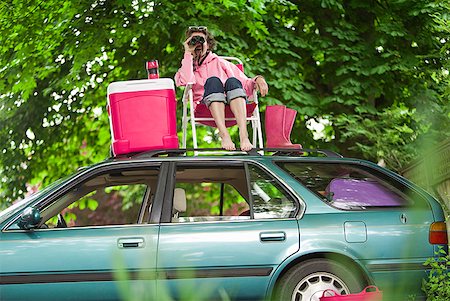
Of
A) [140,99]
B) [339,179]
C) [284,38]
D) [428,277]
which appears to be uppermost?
[284,38]

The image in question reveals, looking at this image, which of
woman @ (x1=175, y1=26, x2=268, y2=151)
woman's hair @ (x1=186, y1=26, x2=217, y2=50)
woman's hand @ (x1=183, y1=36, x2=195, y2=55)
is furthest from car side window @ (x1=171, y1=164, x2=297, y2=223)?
woman's hair @ (x1=186, y1=26, x2=217, y2=50)

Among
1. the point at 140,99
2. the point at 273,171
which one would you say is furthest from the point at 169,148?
the point at 273,171

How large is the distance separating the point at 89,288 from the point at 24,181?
8.95 meters

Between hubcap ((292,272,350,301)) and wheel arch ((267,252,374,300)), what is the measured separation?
0.40 feet

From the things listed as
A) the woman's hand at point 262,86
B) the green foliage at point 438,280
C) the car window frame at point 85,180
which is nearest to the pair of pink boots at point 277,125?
the woman's hand at point 262,86

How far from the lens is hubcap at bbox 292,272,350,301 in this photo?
5.10 meters

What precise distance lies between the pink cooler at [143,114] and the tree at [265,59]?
186 inches

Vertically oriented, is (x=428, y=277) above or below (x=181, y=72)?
below

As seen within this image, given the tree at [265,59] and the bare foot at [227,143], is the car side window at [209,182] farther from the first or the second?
the tree at [265,59]

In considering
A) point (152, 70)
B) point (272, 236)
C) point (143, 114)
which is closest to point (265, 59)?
point (152, 70)

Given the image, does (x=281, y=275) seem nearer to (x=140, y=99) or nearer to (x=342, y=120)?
(x=140, y=99)

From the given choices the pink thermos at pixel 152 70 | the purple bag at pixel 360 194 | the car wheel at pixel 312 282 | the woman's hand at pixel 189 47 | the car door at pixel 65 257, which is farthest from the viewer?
Answer: the woman's hand at pixel 189 47

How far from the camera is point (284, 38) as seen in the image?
40.3ft

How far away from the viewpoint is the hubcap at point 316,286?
16.7 feet
